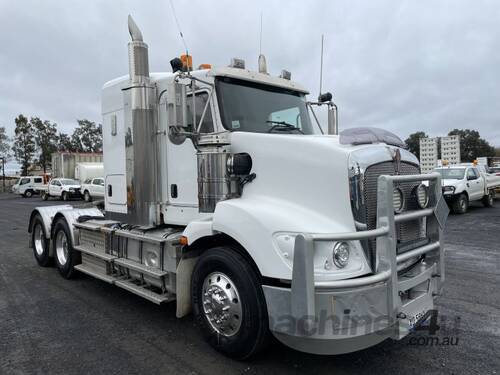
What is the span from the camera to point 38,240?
7.46 m

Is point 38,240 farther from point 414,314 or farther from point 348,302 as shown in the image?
point 414,314

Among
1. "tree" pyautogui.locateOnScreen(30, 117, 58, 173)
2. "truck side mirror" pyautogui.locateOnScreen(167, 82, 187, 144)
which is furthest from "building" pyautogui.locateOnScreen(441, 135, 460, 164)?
"tree" pyautogui.locateOnScreen(30, 117, 58, 173)

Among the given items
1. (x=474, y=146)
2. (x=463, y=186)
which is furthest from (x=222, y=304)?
(x=474, y=146)

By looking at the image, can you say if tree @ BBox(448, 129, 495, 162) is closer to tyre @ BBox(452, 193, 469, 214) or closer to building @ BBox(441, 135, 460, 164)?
building @ BBox(441, 135, 460, 164)

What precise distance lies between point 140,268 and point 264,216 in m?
2.03

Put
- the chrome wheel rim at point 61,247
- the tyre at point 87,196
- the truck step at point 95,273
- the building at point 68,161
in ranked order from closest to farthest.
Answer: the truck step at point 95,273 < the chrome wheel rim at point 61,247 < the tyre at point 87,196 < the building at point 68,161

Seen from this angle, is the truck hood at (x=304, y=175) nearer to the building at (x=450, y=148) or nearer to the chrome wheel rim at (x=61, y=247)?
the chrome wheel rim at (x=61, y=247)

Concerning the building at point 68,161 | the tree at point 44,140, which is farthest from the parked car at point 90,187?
the tree at point 44,140

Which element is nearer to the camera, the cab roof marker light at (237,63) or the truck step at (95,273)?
the cab roof marker light at (237,63)

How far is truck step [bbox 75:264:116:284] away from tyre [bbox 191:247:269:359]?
→ 175 centimetres

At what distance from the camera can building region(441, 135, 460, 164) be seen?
25406 mm

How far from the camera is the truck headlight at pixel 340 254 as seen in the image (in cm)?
291

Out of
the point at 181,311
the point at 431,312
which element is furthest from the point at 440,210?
the point at 181,311

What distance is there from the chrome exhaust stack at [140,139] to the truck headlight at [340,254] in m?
2.54
